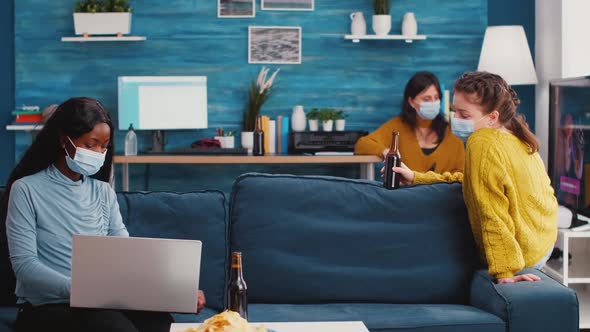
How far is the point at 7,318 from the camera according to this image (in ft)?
8.60

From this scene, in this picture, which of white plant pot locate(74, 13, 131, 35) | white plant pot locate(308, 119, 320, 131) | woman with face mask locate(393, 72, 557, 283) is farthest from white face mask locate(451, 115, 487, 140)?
white plant pot locate(74, 13, 131, 35)

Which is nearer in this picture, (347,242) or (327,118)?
(347,242)

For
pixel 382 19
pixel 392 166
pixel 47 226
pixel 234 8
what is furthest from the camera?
pixel 234 8

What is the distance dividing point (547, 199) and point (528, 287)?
424mm

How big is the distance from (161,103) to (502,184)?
11.2 feet

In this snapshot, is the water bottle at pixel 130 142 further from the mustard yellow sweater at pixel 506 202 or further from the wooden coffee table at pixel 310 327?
the wooden coffee table at pixel 310 327

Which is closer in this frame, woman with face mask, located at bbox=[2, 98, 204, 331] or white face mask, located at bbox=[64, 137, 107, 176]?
woman with face mask, located at bbox=[2, 98, 204, 331]

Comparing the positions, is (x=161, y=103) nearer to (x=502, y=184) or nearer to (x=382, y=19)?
(x=382, y=19)

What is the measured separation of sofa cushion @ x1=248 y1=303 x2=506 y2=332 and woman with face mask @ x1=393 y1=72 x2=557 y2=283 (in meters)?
0.19

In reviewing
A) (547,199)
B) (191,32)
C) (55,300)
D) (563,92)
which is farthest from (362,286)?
(191,32)

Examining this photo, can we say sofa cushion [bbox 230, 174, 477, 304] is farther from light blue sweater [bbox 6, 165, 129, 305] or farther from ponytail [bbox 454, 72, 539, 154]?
light blue sweater [bbox 6, 165, 129, 305]

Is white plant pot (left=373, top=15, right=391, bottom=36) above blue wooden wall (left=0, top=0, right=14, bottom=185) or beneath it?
above

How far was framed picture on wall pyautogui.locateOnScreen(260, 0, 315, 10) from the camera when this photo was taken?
5.96 meters

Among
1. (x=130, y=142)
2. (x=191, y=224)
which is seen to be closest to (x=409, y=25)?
(x=130, y=142)
